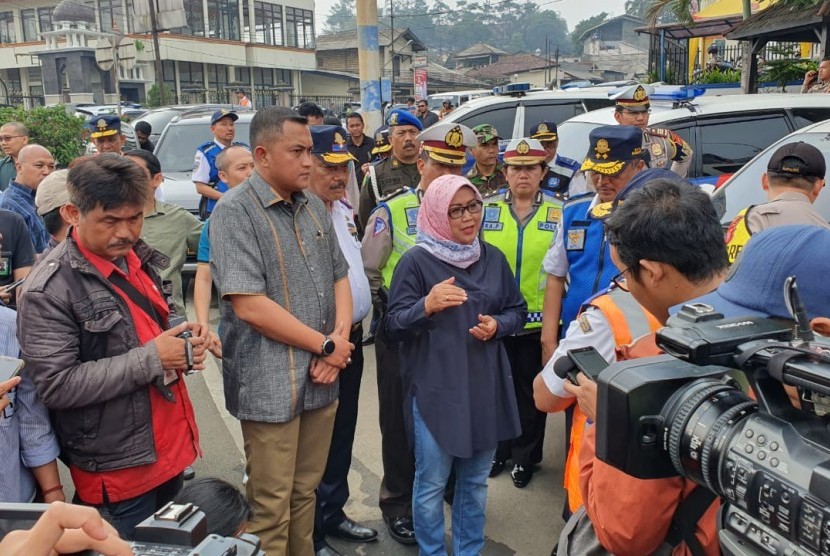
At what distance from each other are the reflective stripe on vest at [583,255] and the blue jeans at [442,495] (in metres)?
0.93

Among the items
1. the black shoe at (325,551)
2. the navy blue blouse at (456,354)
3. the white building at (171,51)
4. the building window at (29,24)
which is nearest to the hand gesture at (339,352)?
the navy blue blouse at (456,354)

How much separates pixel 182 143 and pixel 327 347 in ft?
24.4

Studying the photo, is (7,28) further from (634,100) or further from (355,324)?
(355,324)

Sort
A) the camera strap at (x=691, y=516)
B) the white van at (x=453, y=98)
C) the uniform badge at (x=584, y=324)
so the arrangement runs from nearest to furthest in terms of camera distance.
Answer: the camera strap at (x=691, y=516) → the uniform badge at (x=584, y=324) → the white van at (x=453, y=98)

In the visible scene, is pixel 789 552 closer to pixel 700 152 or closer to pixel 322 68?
pixel 700 152

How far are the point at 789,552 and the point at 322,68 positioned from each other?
56.1 metres

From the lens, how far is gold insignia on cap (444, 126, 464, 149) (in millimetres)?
3775

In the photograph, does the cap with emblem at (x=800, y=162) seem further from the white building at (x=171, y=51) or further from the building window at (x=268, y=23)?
the building window at (x=268, y=23)

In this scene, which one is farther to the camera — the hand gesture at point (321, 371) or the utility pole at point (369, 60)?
the utility pole at point (369, 60)

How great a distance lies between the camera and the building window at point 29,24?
146 feet

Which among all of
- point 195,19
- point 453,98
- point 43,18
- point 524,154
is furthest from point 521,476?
point 43,18

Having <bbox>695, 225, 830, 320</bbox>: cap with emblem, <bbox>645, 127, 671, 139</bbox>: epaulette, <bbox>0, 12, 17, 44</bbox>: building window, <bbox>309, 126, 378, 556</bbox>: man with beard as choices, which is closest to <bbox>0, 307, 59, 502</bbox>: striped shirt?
<bbox>309, 126, 378, 556</bbox>: man with beard

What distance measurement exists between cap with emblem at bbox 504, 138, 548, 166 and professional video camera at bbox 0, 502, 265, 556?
8.96 ft

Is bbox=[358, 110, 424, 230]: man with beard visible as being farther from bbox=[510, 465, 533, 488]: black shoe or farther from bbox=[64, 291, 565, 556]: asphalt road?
bbox=[510, 465, 533, 488]: black shoe
